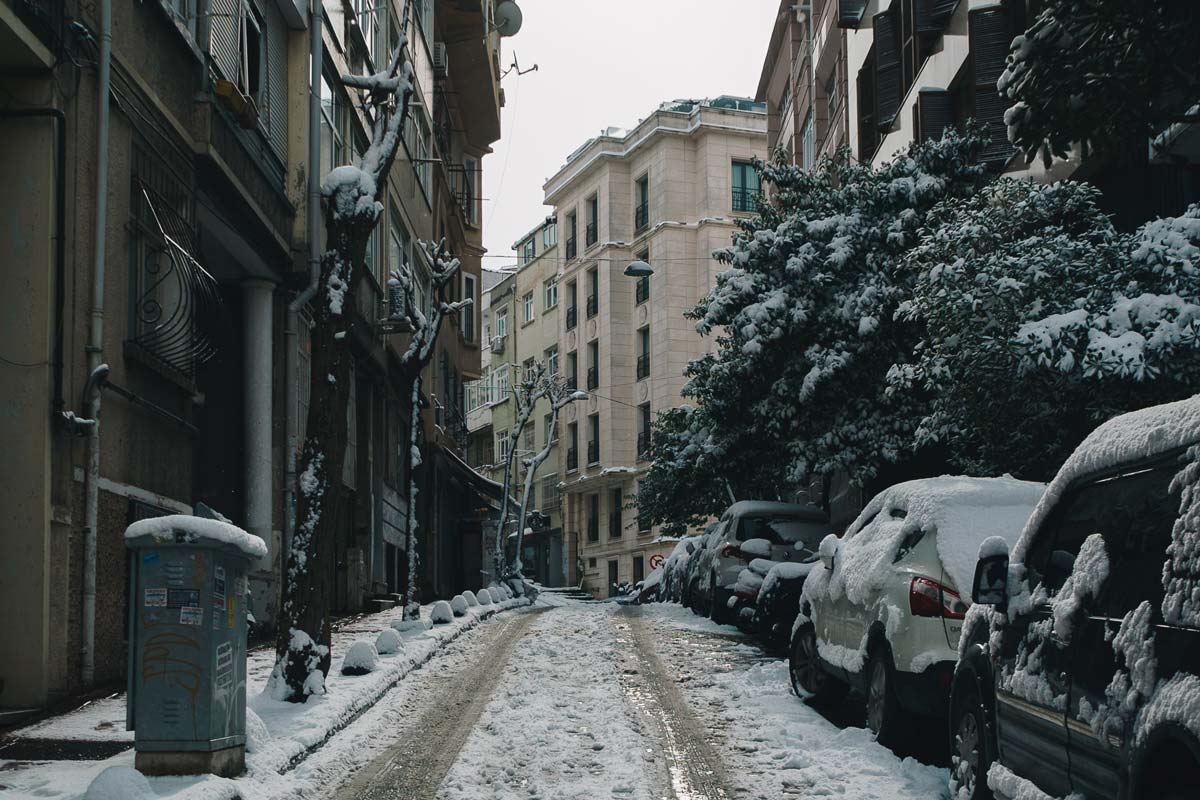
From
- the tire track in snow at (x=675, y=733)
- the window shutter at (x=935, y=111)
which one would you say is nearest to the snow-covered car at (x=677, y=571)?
the window shutter at (x=935, y=111)

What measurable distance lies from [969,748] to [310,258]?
1436 cm

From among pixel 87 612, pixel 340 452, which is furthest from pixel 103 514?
pixel 340 452

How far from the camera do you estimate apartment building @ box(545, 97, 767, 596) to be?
6338cm

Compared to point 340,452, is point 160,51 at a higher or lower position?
higher

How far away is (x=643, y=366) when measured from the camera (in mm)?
65375

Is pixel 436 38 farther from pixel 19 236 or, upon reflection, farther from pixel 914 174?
pixel 19 236

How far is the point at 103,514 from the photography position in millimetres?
12156

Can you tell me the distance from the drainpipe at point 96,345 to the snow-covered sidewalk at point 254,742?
2.19 ft

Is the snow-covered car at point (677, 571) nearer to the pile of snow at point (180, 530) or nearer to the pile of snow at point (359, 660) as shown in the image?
the pile of snow at point (359, 660)

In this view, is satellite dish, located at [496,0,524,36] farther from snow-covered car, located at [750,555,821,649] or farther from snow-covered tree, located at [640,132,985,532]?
snow-covered car, located at [750,555,821,649]

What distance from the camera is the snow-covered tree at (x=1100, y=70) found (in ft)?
30.5

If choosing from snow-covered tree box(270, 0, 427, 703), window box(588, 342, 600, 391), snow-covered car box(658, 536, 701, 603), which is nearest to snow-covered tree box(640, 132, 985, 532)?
snow-covered car box(658, 536, 701, 603)

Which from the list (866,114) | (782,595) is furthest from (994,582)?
(866,114)

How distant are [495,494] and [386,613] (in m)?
16.3
